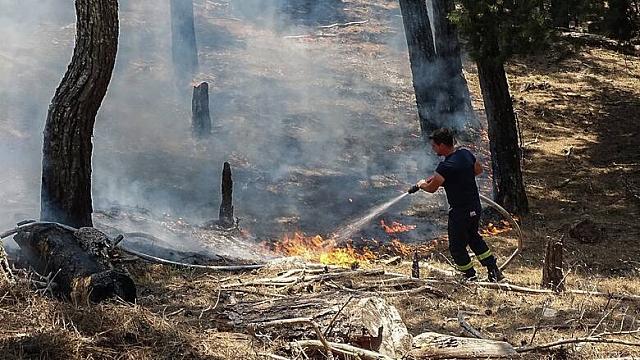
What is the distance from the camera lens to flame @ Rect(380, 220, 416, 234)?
33.7ft

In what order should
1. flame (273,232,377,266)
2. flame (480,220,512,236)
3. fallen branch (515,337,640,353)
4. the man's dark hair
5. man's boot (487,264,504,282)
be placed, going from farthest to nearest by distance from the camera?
flame (480,220,512,236) < flame (273,232,377,266) < man's boot (487,264,504,282) < the man's dark hair < fallen branch (515,337,640,353)

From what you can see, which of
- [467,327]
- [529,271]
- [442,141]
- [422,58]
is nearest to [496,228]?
[529,271]

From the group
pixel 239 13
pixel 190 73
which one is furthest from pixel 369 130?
pixel 239 13

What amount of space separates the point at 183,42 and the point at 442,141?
35.8 ft

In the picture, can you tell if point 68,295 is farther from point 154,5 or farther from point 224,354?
point 154,5

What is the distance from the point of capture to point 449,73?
1427 cm

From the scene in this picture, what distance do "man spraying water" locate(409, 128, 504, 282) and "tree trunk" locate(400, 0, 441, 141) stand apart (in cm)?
643

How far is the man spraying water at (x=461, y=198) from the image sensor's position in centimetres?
711

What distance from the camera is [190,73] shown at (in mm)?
16391

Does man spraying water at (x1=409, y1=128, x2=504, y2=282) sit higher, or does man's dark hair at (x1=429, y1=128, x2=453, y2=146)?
man's dark hair at (x1=429, y1=128, x2=453, y2=146)

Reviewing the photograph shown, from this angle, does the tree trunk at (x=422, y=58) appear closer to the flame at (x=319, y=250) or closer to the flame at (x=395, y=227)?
the flame at (x=395, y=227)

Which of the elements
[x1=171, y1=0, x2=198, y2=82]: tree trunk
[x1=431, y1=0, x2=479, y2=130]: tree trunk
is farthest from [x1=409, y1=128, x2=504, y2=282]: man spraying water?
[x1=171, y1=0, x2=198, y2=82]: tree trunk

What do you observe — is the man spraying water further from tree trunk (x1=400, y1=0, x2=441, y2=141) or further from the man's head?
tree trunk (x1=400, y1=0, x2=441, y2=141)

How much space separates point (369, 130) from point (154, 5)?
930cm
